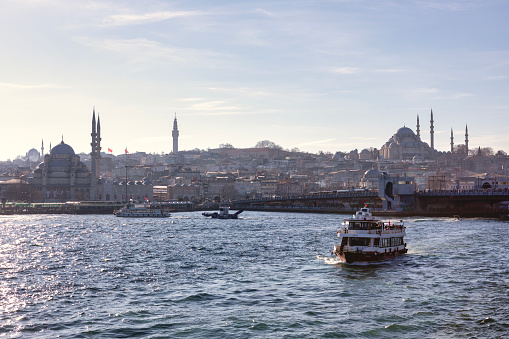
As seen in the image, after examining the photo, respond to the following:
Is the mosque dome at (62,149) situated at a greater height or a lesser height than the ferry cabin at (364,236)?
greater

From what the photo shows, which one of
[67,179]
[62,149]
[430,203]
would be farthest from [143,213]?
[62,149]

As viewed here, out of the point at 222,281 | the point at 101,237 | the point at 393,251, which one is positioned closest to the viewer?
the point at 222,281

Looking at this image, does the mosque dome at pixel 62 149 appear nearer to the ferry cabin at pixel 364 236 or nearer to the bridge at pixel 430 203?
the bridge at pixel 430 203

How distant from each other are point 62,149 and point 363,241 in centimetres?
16050

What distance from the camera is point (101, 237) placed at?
69.6 m

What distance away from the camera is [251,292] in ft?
109

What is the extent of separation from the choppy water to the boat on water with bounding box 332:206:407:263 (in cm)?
111

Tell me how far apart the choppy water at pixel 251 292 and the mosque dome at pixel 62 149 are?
138439 mm

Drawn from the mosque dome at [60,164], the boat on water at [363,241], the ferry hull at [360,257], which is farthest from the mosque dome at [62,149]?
the ferry hull at [360,257]

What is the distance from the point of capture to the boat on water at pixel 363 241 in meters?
43.8

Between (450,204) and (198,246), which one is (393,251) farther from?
(450,204)

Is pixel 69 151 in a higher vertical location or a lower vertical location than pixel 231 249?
higher

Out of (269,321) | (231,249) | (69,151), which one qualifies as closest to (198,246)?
(231,249)

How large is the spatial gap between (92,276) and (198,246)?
65.0 feet
